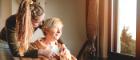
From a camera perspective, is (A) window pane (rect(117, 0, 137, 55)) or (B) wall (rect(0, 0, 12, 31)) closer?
(B) wall (rect(0, 0, 12, 31))

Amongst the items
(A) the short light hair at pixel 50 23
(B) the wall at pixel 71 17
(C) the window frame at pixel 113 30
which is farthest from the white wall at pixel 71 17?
(C) the window frame at pixel 113 30

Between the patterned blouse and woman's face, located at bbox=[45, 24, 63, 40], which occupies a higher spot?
woman's face, located at bbox=[45, 24, 63, 40]

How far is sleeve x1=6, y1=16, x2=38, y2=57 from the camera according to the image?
0.99 m

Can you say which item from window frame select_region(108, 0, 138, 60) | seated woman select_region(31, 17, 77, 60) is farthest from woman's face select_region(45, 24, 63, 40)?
window frame select_region(108, 0, 138, 60)

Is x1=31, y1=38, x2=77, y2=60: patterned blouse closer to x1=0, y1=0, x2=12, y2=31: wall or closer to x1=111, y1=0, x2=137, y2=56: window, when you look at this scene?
x1=0, y1=0, x2=12, y2=31: wall

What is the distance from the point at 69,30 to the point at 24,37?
0.30 metres

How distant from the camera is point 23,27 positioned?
3.22ft

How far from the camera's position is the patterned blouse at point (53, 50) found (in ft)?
3.37

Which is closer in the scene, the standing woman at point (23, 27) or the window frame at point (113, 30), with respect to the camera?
the standing woman at point (23, 27)

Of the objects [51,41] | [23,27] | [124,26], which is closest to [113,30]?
[124,26]

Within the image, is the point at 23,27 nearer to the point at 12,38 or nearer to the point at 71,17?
the point at 12,38

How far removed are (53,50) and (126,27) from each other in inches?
22.6

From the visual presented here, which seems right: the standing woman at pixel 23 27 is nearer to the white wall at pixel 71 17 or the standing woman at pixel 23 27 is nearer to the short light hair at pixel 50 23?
the short light hair at pixel 50 23

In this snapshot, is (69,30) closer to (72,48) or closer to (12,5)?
(72,48)
